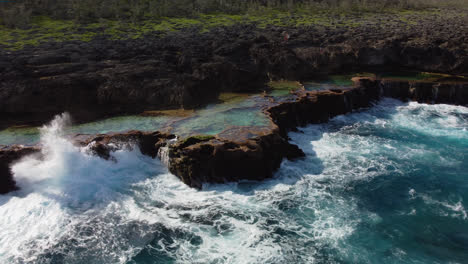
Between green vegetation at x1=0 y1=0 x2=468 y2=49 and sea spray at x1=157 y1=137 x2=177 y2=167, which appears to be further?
green vegetation at x1=0 y1=0 x2=468 y2=49

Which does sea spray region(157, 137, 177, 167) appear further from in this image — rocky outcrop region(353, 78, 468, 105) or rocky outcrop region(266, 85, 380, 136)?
rocky outcrop region(353, 78, 468, 105)

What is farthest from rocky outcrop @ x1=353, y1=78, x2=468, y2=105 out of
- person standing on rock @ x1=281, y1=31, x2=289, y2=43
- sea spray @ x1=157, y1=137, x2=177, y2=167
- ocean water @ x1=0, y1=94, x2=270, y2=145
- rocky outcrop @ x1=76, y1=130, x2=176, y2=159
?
rocky outcrop @ x1=76, y1=130, x2=176, y2=159

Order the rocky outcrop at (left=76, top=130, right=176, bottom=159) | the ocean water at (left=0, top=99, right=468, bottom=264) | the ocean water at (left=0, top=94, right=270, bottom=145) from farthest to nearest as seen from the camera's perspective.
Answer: the ocean water at (left=0, top=94, right=270, bottom=145)
the rocky outcrop at (left=76, top=130, right=176, bottom=159)
the ocean water at (left=0, top=99, right=468, bottom=264)

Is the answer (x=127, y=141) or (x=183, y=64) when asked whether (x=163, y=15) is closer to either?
(x=183, y=64)

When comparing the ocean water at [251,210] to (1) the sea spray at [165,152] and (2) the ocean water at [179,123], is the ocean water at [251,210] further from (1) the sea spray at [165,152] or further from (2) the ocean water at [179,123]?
(2) the ocean water at [179,123]

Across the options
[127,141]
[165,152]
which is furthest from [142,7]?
[165,152]
